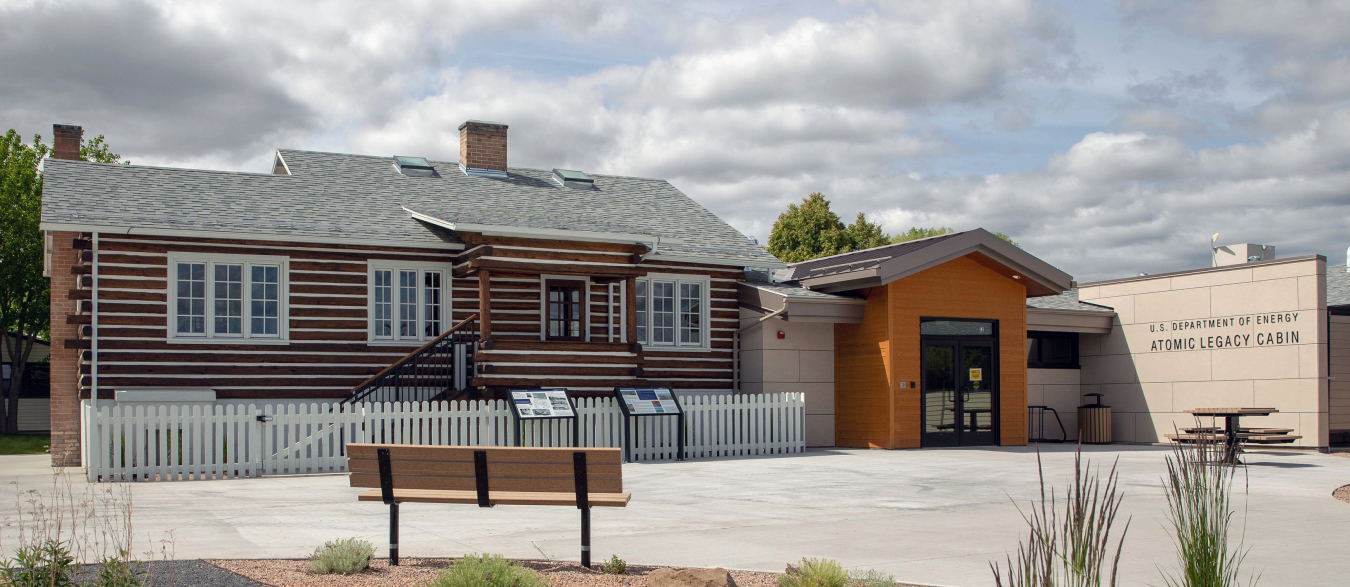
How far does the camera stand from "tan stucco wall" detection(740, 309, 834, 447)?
66.7 feet

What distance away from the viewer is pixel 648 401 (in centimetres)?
1789

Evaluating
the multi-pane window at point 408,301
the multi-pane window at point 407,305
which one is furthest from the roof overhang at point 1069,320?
the multi-pane window at point 407,305

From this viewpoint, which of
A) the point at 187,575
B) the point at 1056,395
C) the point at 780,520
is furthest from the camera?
the point at 1056,395

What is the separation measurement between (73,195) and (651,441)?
33.1 feet

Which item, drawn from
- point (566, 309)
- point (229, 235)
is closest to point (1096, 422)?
point (566, 309)

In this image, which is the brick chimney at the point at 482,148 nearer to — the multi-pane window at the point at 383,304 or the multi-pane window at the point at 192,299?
the multi-pane window at the point at 383,304

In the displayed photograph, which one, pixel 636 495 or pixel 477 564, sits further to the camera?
pixel 636 495

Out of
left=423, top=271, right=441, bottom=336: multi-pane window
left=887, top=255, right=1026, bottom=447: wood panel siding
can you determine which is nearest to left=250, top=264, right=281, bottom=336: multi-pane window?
left=423, top=271, right=441, bottom=336: multi-pane window

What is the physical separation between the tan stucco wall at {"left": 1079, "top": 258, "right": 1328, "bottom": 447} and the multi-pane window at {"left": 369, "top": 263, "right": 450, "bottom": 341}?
14.1 m

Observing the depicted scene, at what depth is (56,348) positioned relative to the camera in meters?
17.8

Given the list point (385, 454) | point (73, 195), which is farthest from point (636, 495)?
point (73, 195)

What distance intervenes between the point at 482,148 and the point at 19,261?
15.6 m

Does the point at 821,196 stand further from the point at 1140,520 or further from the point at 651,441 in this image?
the point at 1140,520

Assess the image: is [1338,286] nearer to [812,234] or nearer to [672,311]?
[672,311]
